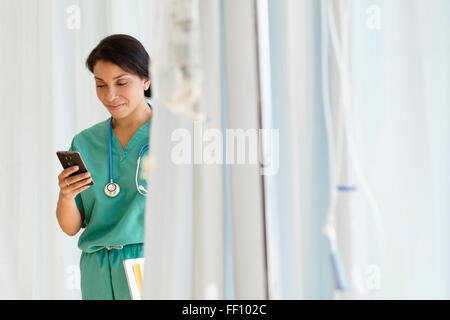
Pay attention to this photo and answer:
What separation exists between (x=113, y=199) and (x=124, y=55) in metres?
0.29

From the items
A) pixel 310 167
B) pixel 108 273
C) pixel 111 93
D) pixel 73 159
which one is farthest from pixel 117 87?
pixel 310 167

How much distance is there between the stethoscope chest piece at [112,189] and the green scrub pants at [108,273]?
0.11 metres

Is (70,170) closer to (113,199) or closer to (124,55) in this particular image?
(113,199)

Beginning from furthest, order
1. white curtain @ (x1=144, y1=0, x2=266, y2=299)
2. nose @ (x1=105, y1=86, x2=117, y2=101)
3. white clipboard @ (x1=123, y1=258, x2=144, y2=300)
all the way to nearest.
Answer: nose @ (x1=105, y1=86, x2=117, y2=101), white clipboard @ (x1=123, y1=258, x2=144, y2=300), white curtain @ (x1=144, y1=0, x2=266, y2=299)

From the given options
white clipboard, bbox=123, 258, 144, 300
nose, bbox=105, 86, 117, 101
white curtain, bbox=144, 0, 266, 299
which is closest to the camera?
white curtain, bbox=144, 0, 266, 299

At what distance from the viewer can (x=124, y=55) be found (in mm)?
1215

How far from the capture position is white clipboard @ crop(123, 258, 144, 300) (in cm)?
111

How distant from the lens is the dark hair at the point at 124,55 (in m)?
1.21

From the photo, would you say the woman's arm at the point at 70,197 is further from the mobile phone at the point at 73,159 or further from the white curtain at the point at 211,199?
the white curtain at the point at 211,199

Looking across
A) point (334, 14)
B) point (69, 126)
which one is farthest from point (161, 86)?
point (69, 126)

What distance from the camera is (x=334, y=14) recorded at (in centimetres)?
89

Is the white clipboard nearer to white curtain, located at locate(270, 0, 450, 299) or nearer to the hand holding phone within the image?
the hand holding phone

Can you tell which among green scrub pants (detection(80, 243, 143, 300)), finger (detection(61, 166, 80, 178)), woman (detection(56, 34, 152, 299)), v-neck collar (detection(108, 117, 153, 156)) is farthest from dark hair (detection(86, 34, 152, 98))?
green scrub pants (detection(80, 243, 143, 300))

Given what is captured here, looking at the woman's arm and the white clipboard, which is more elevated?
the woman's arm
